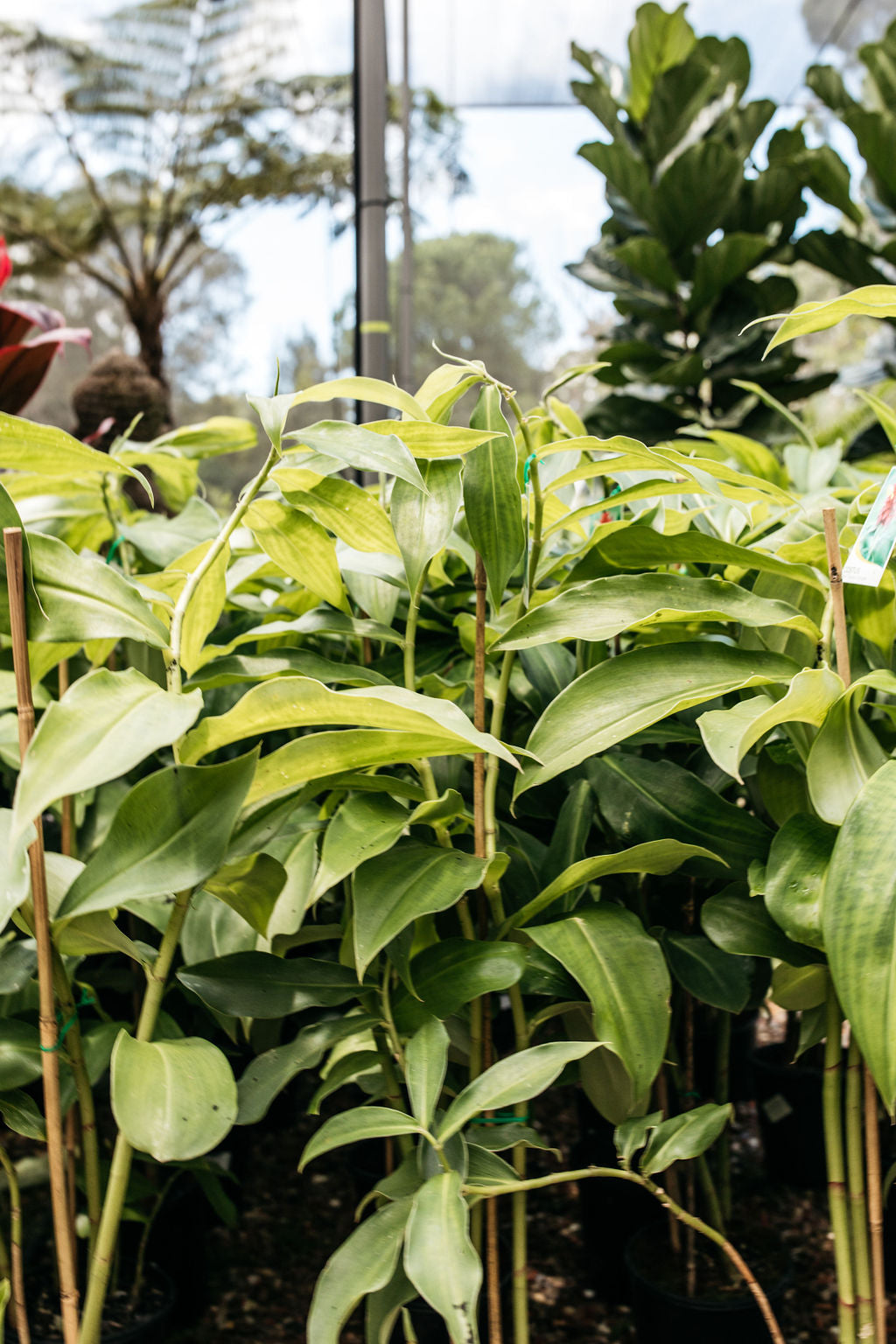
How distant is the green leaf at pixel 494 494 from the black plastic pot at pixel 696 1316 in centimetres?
60

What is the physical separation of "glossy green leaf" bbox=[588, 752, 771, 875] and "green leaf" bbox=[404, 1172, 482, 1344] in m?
0.22

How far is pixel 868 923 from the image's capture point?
0.45 meters

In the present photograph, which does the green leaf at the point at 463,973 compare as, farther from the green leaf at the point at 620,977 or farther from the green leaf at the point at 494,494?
the green leaf at the point at 494,494

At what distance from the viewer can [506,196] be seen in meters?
4.33

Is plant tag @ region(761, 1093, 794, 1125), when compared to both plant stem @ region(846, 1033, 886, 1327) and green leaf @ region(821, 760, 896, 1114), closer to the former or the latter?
plant stem @ region(846, 1033, 886, 1327)

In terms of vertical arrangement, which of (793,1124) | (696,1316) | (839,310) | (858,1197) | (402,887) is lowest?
(793,1124)

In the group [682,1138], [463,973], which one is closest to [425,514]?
[463,973]

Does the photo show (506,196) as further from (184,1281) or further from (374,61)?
(184,1281)

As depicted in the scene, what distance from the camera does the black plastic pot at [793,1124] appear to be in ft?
3.67

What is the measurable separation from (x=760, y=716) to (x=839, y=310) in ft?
0.66

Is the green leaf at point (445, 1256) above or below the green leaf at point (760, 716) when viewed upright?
below

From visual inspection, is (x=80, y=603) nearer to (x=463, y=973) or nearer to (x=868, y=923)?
(x=463, y=973)

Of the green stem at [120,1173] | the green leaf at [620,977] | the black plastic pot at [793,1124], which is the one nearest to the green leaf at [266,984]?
the green stem at [120,1173]

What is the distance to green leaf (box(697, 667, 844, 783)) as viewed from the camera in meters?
0.45
